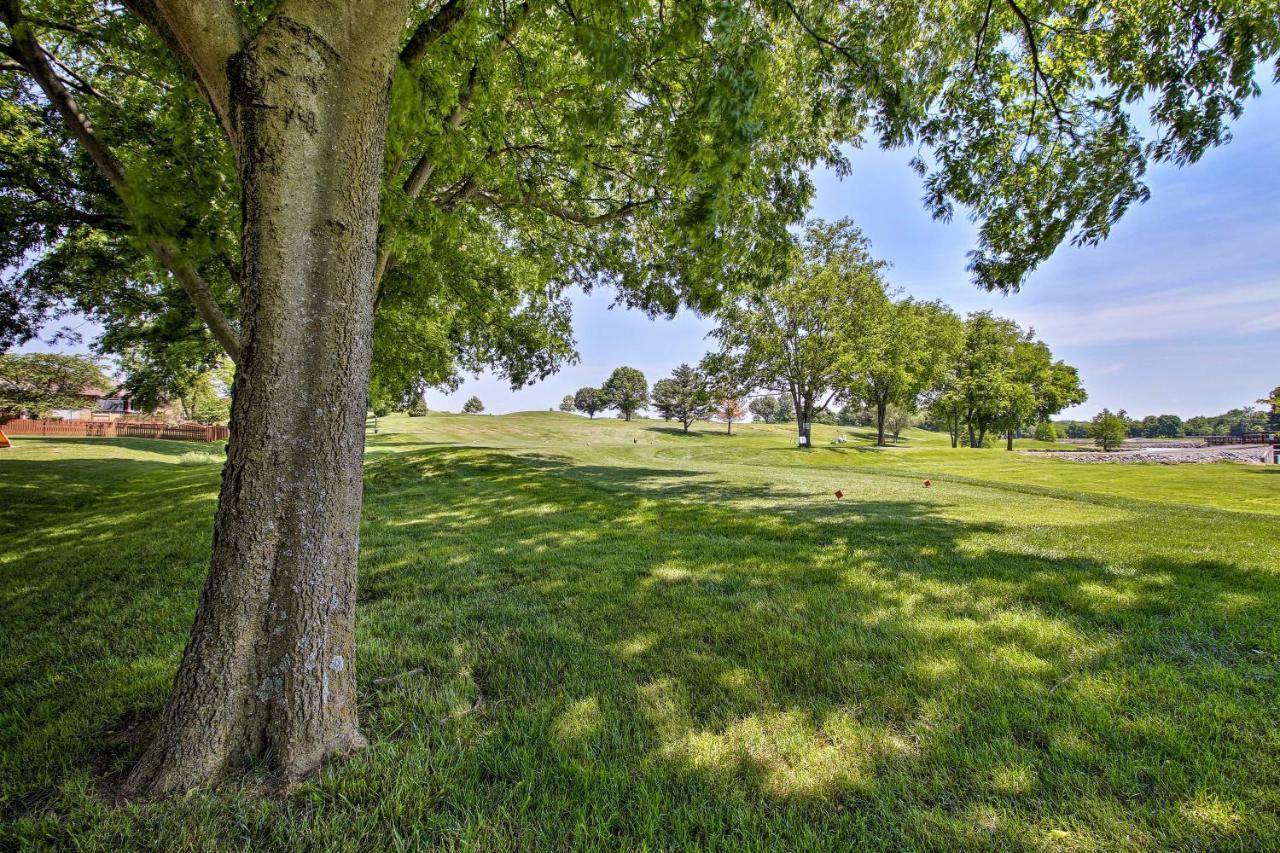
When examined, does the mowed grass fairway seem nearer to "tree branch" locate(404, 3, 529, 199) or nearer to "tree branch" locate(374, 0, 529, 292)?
"tree branch" locate(374, 0, 529, 292)

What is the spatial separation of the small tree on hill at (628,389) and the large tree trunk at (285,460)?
75.9m

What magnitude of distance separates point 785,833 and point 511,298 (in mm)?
14407

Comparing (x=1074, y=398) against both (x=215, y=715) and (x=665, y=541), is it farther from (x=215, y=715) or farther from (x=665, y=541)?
(x=215, y=715)

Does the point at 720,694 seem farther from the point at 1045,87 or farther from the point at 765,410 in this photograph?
the point at 765,410

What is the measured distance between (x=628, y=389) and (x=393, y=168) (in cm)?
7171

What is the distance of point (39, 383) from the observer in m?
15.9

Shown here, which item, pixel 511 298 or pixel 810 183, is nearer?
pixel 810 183

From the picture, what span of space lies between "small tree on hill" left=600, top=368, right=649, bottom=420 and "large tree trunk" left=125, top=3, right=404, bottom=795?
249 ft

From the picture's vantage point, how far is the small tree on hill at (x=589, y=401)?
82.7 m

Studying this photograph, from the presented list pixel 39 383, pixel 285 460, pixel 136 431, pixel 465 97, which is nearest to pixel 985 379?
pixel 465 97

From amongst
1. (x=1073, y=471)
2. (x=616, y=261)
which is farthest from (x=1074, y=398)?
(x=616, y=261)

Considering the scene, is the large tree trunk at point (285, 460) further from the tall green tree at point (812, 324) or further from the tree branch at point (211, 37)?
the tall green tree at point (812, 324)

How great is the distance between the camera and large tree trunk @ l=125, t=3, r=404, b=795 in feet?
6.72

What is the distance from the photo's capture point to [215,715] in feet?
6.63
